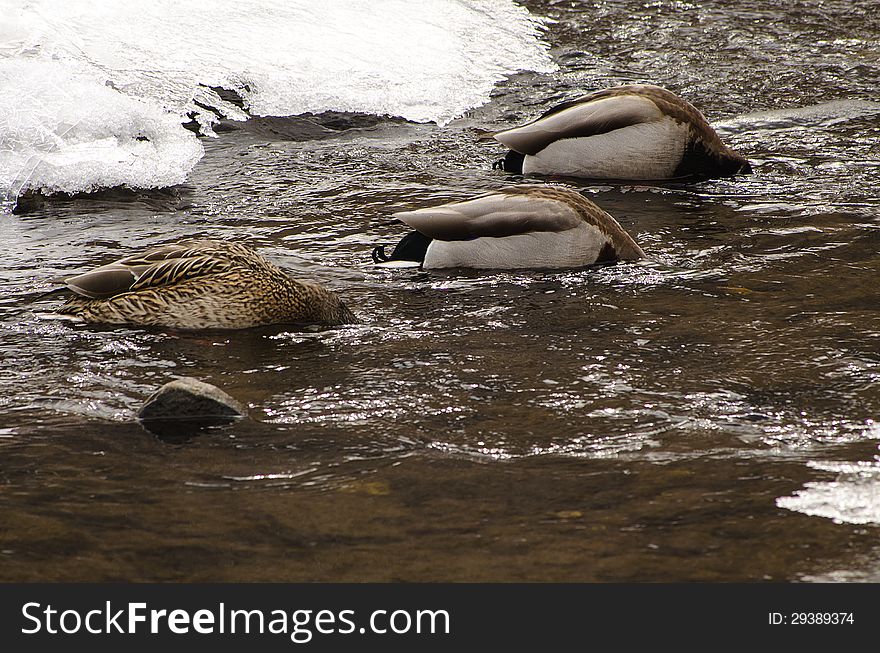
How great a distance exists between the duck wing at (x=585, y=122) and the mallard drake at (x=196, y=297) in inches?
141

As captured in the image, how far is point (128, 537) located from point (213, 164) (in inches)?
225

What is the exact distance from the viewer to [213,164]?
29.5 feet

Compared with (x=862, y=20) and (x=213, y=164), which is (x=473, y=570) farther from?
(x=862, y=20)

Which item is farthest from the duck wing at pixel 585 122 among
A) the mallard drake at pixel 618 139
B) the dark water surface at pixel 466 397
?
the dark water surface at pixel 466 397

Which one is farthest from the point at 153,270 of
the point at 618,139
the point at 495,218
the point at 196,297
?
the point at 618,139

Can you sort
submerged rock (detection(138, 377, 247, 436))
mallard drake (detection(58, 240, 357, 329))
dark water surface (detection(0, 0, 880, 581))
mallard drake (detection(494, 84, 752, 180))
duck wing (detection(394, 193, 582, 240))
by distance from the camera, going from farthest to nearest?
mallard drake (detection(494, 84, 752, 180)) → duck wing (detection(394, 193, 582, 240)) → mallard drake (detection(58, 240, 357, 329)) → submerged rock (detection(138, 377, 247, 436)) → dark water surface (detection(0, 0, 880, 581))

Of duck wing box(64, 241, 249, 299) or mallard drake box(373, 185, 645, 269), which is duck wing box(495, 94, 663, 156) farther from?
duck wing box(64, 241, 249, 299)

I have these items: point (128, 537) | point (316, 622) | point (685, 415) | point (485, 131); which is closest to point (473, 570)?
point (316, 622)

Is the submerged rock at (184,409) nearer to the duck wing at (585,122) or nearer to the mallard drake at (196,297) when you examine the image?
the mallard drake at (196,297)

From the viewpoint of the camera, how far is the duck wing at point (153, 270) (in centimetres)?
586

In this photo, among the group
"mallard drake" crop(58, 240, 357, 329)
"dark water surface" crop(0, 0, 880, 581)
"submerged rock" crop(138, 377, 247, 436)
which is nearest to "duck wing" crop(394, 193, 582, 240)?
"dark water surface" crop(0, 0, 880, 581)

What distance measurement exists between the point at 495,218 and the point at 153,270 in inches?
77.4

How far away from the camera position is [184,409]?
14.8 ft

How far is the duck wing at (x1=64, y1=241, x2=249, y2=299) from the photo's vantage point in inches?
231
